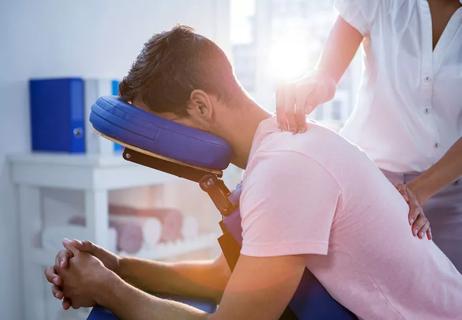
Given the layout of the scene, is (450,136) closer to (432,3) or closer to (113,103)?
(432,3)

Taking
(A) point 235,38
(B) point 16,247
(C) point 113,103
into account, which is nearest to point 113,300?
(C) point 113,103

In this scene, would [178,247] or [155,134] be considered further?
[178,247]

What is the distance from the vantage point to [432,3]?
1314mm

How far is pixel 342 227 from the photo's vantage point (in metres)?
0.95

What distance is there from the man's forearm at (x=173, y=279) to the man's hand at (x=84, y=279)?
0.18 m

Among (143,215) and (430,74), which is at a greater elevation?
(430,74)

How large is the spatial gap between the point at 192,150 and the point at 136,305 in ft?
0.93

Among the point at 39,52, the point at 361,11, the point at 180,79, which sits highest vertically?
the point at 361,11

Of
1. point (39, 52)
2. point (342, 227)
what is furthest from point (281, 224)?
point (39, 52)

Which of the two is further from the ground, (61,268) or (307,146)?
(307,146)

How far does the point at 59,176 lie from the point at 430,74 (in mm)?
1276

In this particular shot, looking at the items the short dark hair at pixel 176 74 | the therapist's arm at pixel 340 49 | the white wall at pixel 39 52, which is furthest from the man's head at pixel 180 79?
the white wall at pixel 39 52

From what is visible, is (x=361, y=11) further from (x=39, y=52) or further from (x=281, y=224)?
(x=39, y=52)

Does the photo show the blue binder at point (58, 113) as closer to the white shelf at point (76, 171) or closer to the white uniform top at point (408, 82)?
the white shelf at point (76, 171)
